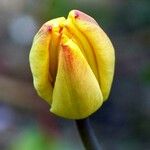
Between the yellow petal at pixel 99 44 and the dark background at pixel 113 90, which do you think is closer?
the yellow petal at pixel 99 44

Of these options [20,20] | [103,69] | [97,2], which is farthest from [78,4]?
[103,69]

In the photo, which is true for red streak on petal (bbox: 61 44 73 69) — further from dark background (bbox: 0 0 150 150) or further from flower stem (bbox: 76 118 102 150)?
dark background (bbox: 0 0 150 150)

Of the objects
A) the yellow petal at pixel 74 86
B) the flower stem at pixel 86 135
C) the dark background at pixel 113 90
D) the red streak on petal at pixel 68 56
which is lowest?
the dark background at pixel 113 90

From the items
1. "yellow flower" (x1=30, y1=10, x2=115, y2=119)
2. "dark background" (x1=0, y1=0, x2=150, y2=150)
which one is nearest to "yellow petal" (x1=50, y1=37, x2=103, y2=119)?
"yellow flower" (x1=30, y1=10, x2=115, y2=119)

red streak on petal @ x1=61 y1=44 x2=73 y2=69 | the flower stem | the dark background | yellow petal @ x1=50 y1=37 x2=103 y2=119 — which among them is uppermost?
red streak on petal @ x1=61 y1=44 x2=73 y2=69

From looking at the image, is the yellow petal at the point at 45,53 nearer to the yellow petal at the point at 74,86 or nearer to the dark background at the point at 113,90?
the yellow petal at the point at 74,86

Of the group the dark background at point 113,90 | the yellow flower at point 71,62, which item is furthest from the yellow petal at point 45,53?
the dark background at point 113,90
